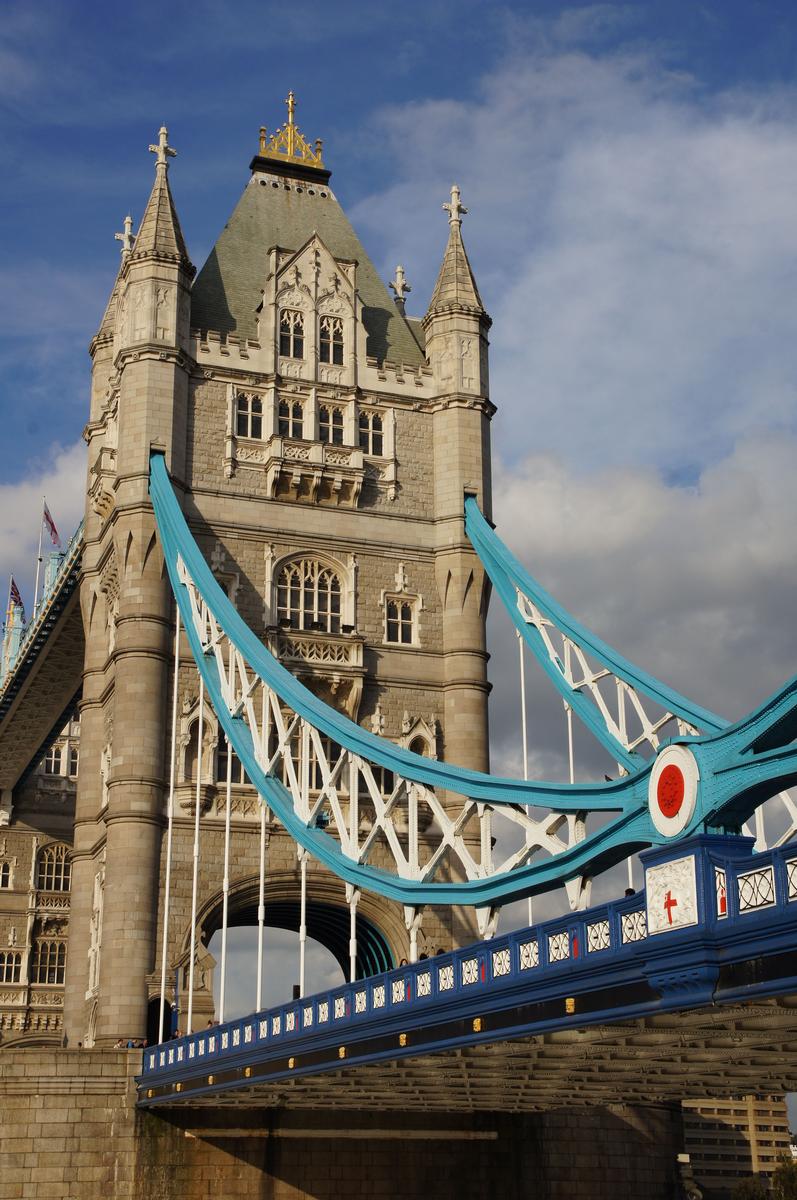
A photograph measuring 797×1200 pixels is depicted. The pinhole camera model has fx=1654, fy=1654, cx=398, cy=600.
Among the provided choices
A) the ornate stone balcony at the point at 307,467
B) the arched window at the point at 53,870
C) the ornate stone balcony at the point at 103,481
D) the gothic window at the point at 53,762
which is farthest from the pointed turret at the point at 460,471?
the gothic window at the point at 53,762

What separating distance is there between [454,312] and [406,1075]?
85.6ft

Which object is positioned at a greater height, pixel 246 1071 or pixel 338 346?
pixel 338 346

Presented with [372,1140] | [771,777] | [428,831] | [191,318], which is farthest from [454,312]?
[771,777]

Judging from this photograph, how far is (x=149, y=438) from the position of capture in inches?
1736

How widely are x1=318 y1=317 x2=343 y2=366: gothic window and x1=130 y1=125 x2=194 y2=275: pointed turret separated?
13.5ft

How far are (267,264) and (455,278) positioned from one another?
567 cm

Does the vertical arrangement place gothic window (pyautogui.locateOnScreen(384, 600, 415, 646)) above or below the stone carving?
below

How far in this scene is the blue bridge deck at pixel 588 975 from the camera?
17.3m

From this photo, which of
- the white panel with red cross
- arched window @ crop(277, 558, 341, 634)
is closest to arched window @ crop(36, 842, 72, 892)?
arched window @ crop(277, 558, 341, 634)

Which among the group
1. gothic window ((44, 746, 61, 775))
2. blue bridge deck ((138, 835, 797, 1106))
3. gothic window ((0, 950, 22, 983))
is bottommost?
blue bridge deck ((138, 835, 797, 1106))

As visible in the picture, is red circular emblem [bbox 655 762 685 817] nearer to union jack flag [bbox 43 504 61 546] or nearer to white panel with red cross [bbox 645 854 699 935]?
white panel with red cross [bbox 645 854 699 935]

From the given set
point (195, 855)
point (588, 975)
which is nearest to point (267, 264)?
point (195, 855)

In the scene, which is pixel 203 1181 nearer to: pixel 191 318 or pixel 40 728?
pixel 191 318

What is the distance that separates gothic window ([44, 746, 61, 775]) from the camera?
7212 centimetres
